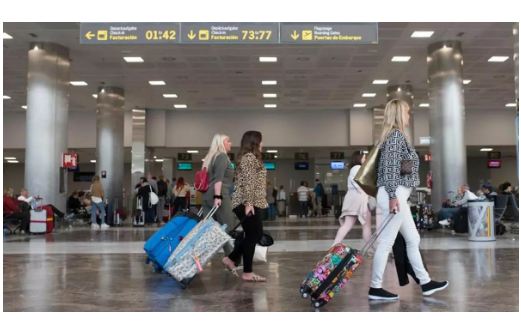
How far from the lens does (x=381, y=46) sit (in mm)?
15859

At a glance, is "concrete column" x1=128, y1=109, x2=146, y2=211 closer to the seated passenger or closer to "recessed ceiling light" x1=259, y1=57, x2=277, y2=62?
"recessed ceiling light" x1=259, y1=57, x2=277, y2=62

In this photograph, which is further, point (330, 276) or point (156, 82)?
point (156, 82)

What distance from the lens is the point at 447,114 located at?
15414 mm

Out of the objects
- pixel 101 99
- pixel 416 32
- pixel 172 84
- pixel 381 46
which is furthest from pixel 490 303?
pixel 101 99

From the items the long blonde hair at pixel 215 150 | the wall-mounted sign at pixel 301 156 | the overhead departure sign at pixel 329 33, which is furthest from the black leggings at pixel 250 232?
the wall-mounted sign at pixel 301 156

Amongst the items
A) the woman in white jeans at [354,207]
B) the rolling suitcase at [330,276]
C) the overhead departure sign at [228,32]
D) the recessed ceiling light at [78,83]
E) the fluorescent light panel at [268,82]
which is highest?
the recessed ceiling light at [78,83]

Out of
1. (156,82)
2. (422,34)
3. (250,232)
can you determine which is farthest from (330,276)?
(156,82)

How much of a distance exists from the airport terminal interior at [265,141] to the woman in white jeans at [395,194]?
6.7 inches

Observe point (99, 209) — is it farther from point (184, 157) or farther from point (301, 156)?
point (301, 156)

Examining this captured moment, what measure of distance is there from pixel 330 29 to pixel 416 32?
13.9 feet

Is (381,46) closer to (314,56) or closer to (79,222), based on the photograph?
(314,56)

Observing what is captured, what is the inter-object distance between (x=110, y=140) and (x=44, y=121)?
6.65 meters

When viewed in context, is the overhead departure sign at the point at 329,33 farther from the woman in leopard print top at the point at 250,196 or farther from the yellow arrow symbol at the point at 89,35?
the woman in leopard print top at the point at 250,196

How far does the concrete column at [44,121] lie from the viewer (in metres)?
15.2
